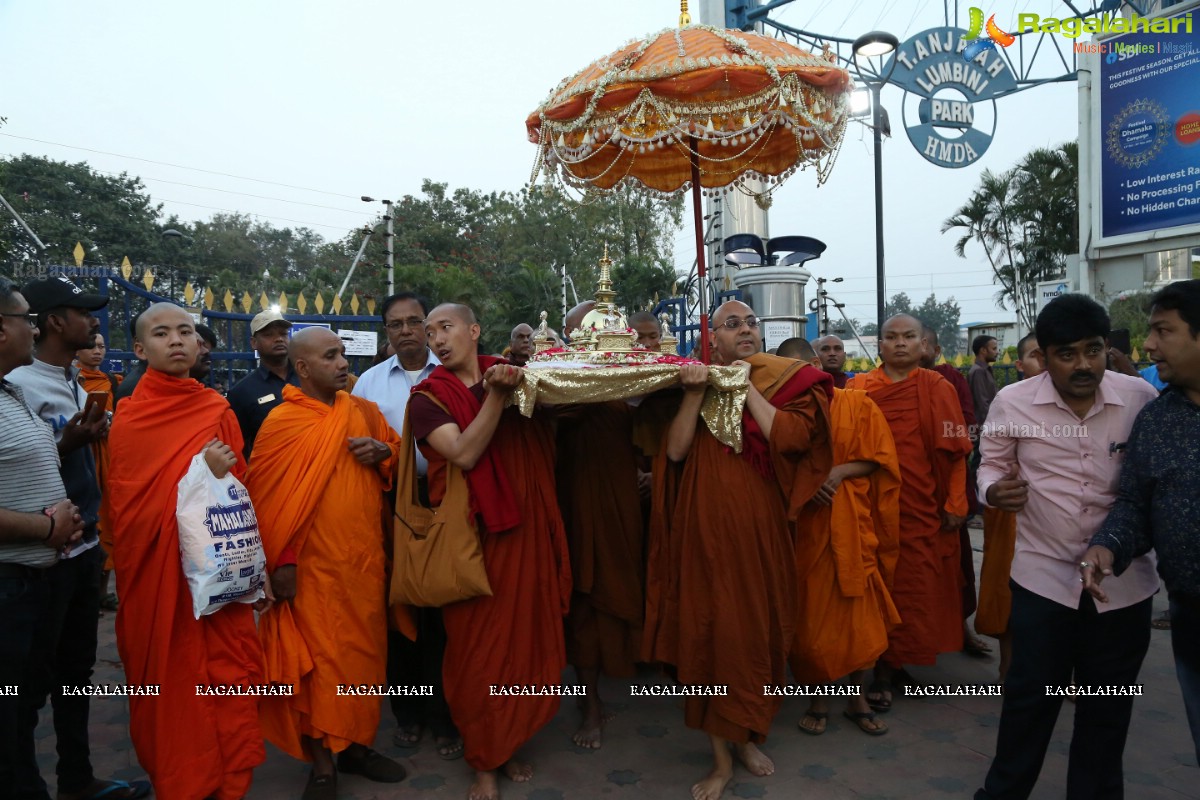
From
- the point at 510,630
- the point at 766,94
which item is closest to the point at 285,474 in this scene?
the point at 510,630

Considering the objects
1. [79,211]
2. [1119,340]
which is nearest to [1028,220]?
[1119,340]

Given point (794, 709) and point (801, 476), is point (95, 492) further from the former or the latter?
point (794, 709)

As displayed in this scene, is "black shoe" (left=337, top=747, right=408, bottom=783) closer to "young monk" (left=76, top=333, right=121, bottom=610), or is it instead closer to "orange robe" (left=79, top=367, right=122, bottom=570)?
"orange robe" (left=79, top=367, right=122, bottom=570)

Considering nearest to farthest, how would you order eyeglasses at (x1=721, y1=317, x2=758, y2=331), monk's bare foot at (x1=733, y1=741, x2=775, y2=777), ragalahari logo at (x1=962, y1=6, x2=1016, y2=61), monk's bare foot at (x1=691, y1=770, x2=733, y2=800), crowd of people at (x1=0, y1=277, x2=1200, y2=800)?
1. crowd of people at (x1=0, y1=277, x2=1200, y2=800)
2. monk's bare foot at (x1=691, y1=770, x2=733, y2=800)
3. monk's bare foot at (x1=733, y1=741, x2=775, y2=777)
4. eyeglasses at (x1=721, y1=317, x2=758, y2=331)
5. ragalahari logo at (x1=962, y1=6, x2=1016, y2=61)

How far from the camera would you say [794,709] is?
13.7 feet

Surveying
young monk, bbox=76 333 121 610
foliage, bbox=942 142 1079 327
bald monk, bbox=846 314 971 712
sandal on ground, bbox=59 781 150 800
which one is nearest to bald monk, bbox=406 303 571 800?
sandal on ground, bbox=59 781 150 800

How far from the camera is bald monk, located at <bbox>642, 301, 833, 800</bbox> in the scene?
128 inches

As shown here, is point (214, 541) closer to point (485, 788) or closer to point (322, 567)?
point (322, 567)

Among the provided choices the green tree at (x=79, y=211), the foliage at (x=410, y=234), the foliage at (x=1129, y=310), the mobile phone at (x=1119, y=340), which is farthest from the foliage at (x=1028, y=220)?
the green tree at (x=79, y=211)

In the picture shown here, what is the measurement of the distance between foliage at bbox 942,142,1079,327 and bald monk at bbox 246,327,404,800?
78.1 ft

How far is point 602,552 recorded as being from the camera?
3.85 m

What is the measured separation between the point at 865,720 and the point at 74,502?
3797 millimetres

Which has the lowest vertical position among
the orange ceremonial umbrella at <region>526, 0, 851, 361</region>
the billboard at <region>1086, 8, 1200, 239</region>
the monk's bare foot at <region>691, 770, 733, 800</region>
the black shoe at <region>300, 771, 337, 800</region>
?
the monk's bare foot at <region>691, 770, 733, 800</region>

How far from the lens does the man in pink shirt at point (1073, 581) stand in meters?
2.72
